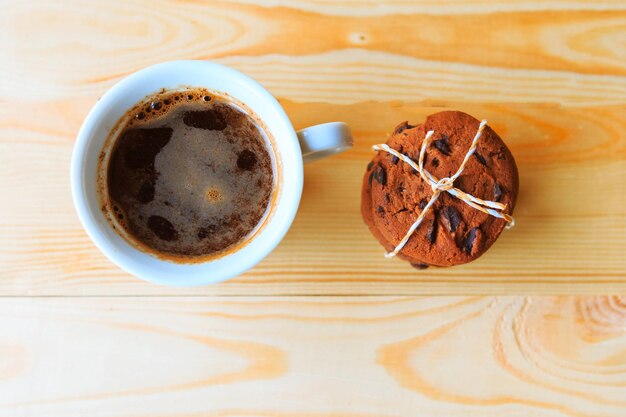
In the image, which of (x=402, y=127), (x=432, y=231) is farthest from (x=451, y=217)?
(x=402, y=127)

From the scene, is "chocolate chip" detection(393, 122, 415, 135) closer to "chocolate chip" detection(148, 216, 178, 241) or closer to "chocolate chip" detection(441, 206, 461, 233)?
"chocolate chip" detection(441, 206, 461, 233)

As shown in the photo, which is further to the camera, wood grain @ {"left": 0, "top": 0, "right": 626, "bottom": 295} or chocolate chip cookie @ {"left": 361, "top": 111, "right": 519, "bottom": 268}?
wood grain @ {"left": 0, "top": 0, "right": 626, "bottom": 295}

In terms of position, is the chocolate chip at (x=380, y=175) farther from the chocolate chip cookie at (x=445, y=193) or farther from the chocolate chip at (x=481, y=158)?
the chocolate chip at (x=481, y=158)

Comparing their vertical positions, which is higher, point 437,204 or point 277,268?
point 437,204

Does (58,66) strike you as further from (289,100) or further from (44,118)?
(289,100)

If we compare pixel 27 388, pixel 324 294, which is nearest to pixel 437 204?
pixel 324 294

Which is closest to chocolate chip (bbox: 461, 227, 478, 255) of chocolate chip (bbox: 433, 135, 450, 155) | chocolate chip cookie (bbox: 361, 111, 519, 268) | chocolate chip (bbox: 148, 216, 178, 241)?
chocolate chip cookie (bbox: 361, 111, 519, 268)
